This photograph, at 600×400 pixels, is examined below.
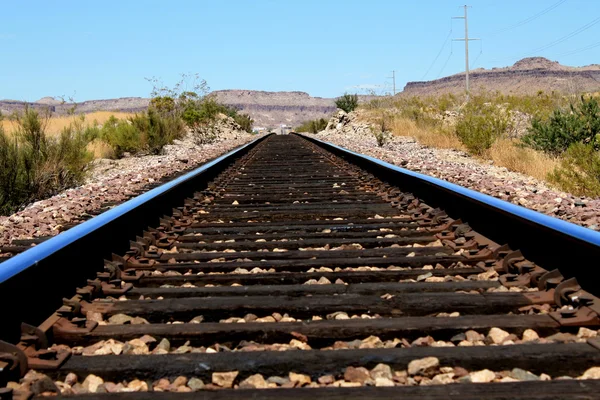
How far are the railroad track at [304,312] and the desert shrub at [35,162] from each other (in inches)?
183

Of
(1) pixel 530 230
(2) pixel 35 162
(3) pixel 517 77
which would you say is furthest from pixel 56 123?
(3) pixel 517 77

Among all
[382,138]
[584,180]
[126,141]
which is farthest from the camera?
[382,138]

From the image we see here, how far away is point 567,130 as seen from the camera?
13.7 meters

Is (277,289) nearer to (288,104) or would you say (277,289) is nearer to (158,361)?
(158,361)

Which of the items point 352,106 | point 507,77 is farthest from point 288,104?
point 352,106

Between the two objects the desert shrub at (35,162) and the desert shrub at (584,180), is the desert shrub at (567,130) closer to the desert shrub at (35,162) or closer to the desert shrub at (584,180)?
the desert shrub at (584,180)

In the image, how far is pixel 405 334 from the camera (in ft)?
8.55

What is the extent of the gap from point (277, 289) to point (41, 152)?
8.58 metres

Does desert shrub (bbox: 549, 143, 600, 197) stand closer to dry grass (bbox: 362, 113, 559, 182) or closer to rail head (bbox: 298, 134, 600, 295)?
dry grass (bbox: 362, 113, 559, 182)

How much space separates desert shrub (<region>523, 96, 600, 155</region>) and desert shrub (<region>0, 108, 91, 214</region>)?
9.39 metres

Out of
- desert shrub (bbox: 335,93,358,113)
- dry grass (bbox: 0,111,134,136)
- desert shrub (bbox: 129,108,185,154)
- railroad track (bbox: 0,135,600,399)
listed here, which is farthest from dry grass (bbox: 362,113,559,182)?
desert shrub (bbox: 335,93,358,113)

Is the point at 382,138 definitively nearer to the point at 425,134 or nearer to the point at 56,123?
the point at 425,134

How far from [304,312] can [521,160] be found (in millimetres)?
10186

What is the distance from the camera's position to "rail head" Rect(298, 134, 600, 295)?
3.10 metres
